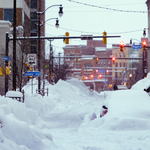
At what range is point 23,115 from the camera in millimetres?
11570

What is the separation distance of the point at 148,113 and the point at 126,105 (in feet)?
3.16

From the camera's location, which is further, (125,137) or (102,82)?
(102,82)

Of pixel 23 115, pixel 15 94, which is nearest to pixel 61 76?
pixel 15 94

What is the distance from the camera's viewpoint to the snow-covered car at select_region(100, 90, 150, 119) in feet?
33.6

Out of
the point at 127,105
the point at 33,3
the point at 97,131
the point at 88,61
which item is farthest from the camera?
the point at 88,61

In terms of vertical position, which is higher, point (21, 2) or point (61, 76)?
point (21, 2)

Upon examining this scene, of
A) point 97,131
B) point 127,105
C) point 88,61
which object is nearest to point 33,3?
point 88,61

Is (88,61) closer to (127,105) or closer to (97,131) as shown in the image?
→ (127,105)

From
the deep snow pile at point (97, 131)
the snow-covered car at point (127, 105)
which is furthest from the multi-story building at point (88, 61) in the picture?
the snow-covered car at point (127, 105)

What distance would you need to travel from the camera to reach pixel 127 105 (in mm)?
10875

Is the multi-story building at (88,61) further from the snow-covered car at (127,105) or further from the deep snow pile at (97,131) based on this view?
the snow-covered car at (127,105)

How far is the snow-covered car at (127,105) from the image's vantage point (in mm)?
10242

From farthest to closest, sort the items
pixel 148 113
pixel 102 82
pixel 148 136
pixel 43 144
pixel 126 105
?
pixel 102 82
pixel 126 105
pixel 148 113
pixel 148 136
pixel 43 144

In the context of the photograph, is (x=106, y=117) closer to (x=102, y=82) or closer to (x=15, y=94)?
(x=15, y=94)
